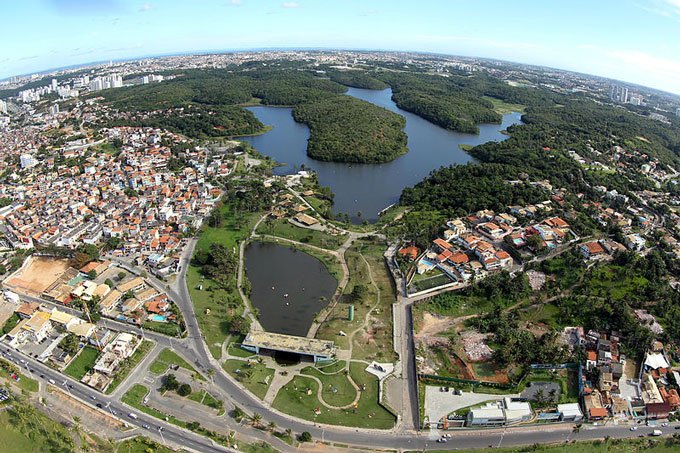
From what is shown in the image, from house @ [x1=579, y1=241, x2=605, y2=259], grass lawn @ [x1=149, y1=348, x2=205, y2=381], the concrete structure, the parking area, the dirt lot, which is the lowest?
the parking area

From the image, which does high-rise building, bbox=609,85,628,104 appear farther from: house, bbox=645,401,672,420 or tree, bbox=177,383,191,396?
tree, bbox=177,383,191,396

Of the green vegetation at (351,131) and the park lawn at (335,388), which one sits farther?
the green vegetation at (351,131)

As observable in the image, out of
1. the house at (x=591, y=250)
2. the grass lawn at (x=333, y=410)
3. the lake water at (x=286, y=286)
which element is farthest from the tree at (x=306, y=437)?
the house at (x=591, y=250)

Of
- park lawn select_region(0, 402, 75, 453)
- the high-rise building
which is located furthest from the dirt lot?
the high-rise building

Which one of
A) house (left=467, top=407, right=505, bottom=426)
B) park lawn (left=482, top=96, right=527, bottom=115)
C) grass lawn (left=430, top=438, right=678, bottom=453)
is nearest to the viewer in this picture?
grass lawn (left=430, top=438, right=678, bottom=453)

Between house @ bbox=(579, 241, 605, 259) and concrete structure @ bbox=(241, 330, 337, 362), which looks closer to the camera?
concrete structure @ bbox=(241, 330, 337, 362)

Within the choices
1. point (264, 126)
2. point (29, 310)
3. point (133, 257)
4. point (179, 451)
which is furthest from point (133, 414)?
point (264, 126)

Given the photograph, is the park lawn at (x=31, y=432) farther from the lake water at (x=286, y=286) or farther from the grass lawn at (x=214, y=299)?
the lake water at (x=286, y=286)
